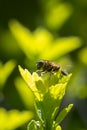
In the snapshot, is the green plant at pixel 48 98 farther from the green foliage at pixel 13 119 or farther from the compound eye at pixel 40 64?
the green foliage at pixel 13 119

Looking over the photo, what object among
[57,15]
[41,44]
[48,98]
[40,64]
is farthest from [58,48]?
[48,98]

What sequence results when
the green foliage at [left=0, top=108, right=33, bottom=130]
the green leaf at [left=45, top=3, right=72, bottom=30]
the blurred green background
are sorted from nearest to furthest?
the green foliage at [left=0, top=108, right=33, bottom=130]
the blurred green background
the green leaf at [left=45, top=3, right=72, bottom=30]

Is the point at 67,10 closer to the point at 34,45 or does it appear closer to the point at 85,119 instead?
the point at 34,45

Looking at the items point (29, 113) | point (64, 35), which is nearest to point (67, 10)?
point (64, 35)

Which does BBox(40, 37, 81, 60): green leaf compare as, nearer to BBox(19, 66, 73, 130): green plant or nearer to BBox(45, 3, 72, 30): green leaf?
BBox(45, 3, 72, 30): green leaf

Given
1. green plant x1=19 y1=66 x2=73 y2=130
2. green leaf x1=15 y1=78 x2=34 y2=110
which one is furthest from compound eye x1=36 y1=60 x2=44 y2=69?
green leaf x1=15 y1=78 x2=34 y2=110

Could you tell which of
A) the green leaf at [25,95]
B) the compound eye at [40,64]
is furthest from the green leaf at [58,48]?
the compound eye at [40,64]

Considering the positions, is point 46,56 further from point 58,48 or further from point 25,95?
point 25,95
